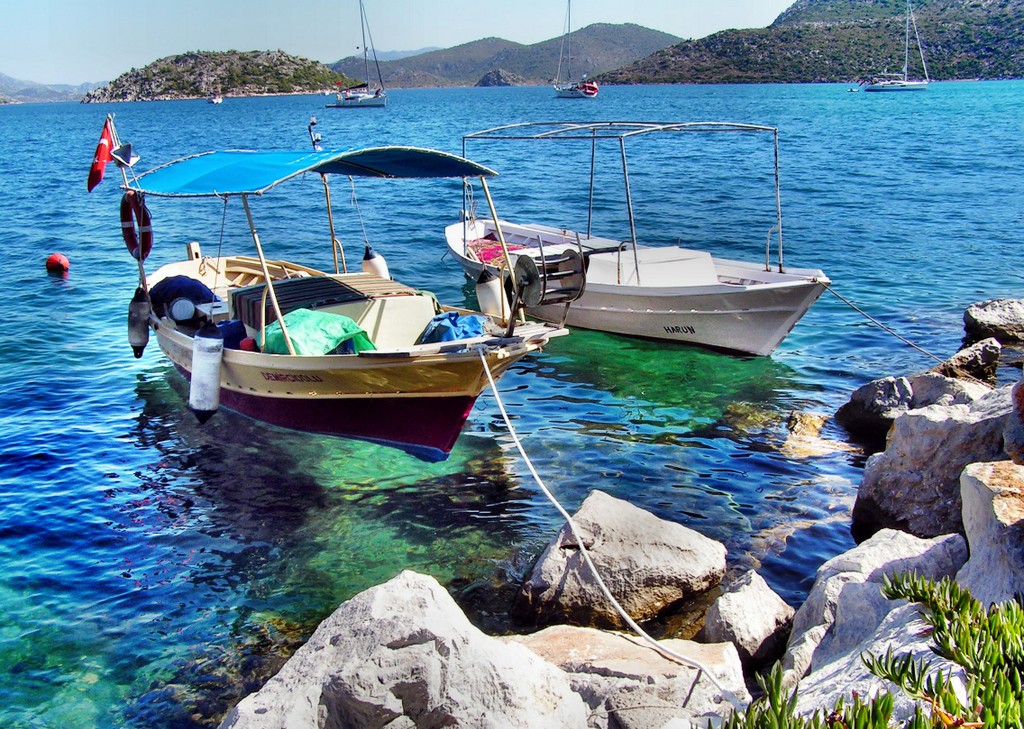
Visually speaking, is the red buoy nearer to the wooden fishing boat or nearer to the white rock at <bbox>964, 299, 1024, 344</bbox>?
the wooden fishing boat

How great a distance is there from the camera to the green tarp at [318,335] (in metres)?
10.5

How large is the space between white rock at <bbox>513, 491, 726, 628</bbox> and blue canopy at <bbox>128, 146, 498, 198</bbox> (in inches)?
198

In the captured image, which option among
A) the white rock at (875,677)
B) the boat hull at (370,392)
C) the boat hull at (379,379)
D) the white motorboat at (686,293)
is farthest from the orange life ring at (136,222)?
the white rock at (875,677)

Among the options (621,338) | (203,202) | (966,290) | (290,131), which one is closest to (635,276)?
(621,338)

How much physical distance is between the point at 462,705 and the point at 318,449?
6828 mm

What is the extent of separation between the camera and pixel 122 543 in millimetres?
9359

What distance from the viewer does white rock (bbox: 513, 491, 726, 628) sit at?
7422mm

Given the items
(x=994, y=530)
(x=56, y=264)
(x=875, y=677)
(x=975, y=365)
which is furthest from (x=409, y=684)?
(x=56, y=264)

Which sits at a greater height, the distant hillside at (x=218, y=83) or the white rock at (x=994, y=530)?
the distant hillside at (x=218, y=83)

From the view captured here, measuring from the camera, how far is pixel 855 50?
16488cm

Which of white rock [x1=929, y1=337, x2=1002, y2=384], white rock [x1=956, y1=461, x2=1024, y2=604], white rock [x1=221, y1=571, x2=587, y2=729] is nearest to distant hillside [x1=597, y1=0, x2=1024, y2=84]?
white rock [x1=929, y1=337, x2=1002, y2=384]

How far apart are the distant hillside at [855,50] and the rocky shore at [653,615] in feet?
546

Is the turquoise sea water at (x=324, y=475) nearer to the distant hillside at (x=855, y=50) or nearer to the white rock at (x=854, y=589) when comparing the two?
the white rock at (x=854, y=589)

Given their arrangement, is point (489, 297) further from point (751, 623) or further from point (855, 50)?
point (855, 50)
